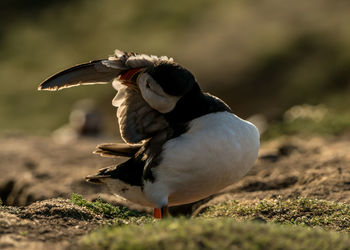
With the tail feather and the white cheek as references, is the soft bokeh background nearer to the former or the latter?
the tail feather

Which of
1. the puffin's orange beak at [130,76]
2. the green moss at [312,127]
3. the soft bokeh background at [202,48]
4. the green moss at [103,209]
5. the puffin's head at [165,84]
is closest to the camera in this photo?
the puffin's head at [165,84]

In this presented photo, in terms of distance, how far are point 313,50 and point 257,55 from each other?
2.53 meters

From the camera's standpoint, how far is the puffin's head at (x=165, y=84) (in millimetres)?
5270

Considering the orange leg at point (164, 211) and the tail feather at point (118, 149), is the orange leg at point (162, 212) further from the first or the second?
the tail feather at point (118, 149)

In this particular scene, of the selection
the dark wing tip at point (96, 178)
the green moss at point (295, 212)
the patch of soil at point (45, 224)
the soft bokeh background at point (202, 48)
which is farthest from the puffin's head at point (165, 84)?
the soft bokeh background at point (202, 48)

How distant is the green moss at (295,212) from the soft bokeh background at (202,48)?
269 inches

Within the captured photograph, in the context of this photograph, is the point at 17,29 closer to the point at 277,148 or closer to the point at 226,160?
the point at 277,148

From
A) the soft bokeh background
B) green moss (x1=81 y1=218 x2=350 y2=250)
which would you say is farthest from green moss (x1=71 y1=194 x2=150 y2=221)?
the soft bokeh background

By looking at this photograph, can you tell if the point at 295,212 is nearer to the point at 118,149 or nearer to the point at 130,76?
the point at 118,149

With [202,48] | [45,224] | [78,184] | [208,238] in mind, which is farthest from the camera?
[202,48]

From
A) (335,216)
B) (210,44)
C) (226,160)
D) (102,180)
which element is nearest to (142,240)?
(226,160)

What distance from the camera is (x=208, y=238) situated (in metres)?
3.98

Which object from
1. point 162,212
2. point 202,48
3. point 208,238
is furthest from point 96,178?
point 202,48

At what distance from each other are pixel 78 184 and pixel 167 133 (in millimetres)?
3439
